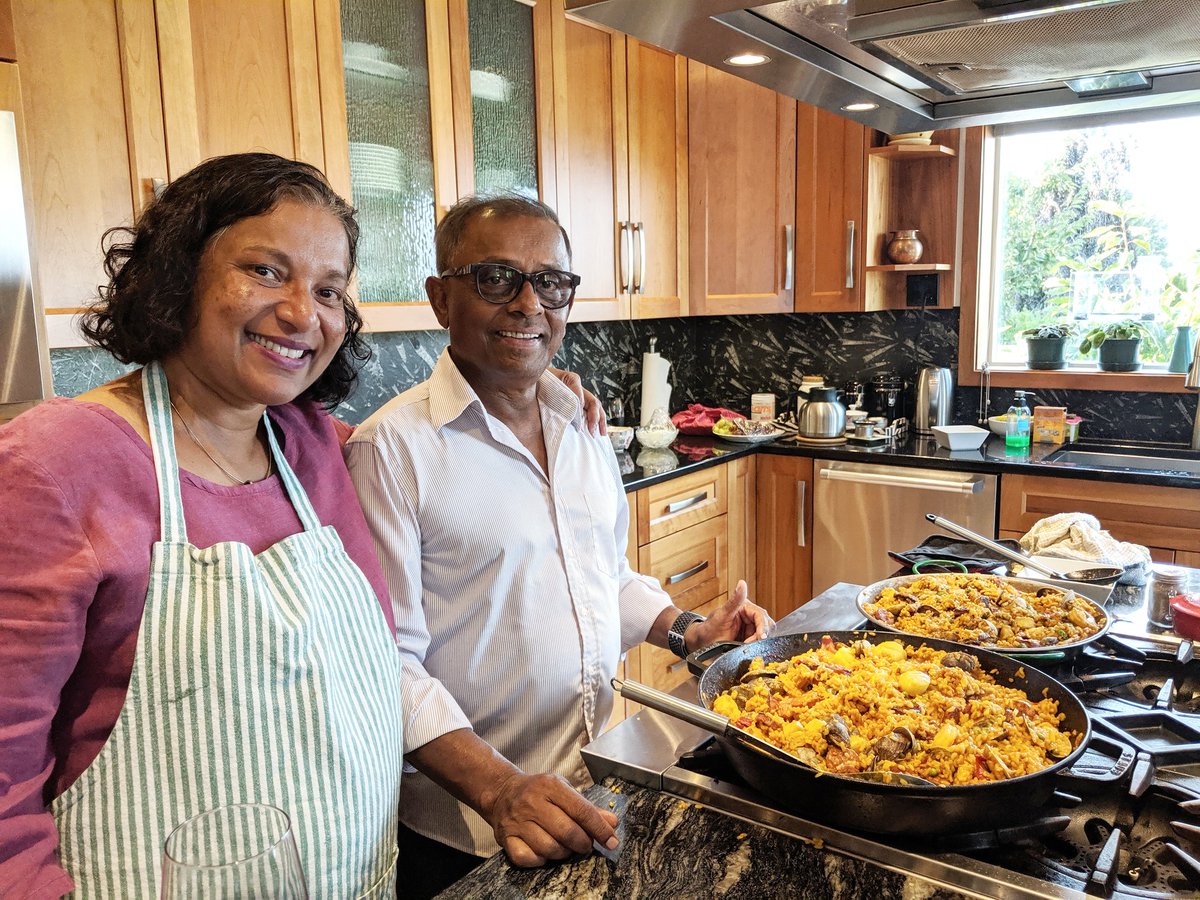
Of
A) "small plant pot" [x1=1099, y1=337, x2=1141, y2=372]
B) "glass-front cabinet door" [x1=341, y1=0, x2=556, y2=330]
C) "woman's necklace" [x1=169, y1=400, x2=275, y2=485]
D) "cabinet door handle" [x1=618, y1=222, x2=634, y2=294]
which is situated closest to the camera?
"woman's necklace" [x1=169, y1=400, x2=275, y2=485]

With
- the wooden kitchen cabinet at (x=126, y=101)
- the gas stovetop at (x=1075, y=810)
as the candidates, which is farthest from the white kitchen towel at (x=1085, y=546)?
the wooden kitchen cabinet at (x=126, y=101)

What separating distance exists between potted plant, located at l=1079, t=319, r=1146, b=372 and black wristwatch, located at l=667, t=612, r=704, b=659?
2664 millimetres

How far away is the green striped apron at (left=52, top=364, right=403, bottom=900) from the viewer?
0.95 metres

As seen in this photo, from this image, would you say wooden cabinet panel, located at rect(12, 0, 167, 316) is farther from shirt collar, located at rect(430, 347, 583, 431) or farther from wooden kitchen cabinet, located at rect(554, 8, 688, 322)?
wooden kitchen cabinet, located at rect(554, 8, 688, 322)

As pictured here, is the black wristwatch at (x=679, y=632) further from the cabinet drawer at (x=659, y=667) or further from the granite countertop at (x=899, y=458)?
the cabinet drawer at (x=659, y=667)

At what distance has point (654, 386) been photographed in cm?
408

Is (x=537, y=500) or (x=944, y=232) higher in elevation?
(x=944, y=232)

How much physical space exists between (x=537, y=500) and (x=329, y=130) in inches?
58.3

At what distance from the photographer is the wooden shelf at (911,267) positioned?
3.63 metres

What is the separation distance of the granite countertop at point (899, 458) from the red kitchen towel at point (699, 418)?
102mm

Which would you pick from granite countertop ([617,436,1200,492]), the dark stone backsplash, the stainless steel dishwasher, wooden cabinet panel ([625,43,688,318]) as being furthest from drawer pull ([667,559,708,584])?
wooden cabinet panel ([625,43,688,318])

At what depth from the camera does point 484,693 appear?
147 cm

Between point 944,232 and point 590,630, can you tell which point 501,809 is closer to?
point 590,630

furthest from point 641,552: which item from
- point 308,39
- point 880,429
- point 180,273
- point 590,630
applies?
point 180,273
